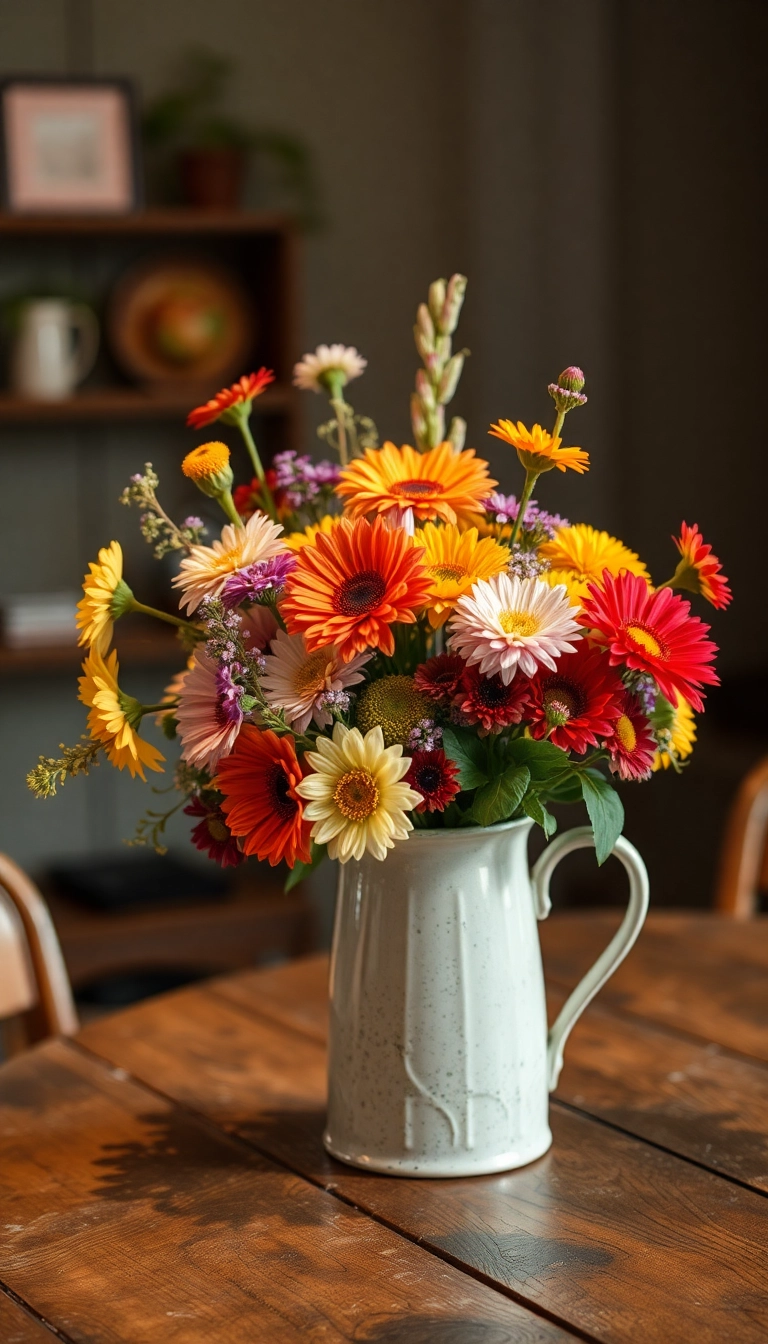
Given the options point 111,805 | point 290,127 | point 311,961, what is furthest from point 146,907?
point 290,127

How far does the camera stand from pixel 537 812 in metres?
0.88

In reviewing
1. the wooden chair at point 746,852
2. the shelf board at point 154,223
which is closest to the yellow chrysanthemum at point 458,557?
the wooden chair at point 746,852

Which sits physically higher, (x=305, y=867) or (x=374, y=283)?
(x=374, y=283)

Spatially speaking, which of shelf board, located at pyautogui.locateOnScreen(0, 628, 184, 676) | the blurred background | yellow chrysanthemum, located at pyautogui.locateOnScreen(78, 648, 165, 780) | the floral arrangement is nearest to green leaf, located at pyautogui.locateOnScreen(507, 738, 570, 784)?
the floral arrangement

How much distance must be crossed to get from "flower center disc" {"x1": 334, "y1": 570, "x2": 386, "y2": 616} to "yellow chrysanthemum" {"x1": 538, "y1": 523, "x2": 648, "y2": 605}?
0.13m

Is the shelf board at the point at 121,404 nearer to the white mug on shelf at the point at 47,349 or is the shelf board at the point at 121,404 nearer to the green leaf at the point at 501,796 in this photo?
the white mug on shelf at the point at 47,349

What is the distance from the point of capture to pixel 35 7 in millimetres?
3125

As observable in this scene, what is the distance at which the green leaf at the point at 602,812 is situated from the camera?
879 millimetres

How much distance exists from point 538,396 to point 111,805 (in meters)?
1.44

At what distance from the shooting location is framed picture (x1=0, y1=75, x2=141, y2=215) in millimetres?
3014

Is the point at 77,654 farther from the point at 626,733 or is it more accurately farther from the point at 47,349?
the point at 626,733

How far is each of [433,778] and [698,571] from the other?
0.22m

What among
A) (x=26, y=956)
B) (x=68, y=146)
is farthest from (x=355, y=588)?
(x=68, y=146)

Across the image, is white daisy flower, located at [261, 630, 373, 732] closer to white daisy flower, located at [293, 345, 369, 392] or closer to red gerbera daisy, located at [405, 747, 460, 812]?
red gerbera daisy, located at [405, 747, 460, 812]
